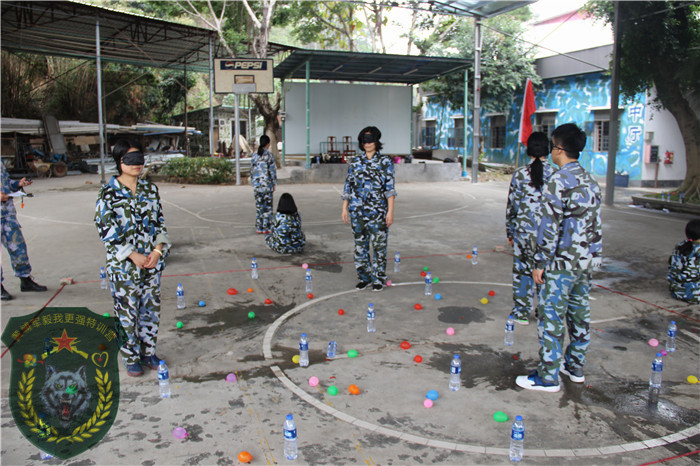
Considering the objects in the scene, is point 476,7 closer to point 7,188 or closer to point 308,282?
point 308,282

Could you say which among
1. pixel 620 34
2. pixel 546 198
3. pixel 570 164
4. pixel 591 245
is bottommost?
pixel 591 245

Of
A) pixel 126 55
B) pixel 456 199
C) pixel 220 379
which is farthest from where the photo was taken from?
pixel 126 55

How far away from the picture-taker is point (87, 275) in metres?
7.64

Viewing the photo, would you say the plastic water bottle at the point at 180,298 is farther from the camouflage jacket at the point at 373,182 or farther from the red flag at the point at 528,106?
the red flag at the point at 528,106

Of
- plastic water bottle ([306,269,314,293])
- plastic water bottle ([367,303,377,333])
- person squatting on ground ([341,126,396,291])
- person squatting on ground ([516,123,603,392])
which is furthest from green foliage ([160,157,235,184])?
person squatting on ground ([516,123,603,392])

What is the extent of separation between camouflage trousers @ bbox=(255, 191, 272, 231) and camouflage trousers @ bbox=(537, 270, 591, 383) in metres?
7.09

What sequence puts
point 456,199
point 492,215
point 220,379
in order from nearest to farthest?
point 220,379, point 492,215, point 456,199

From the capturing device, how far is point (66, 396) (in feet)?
11.8

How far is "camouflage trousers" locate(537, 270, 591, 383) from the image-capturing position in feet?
13.2

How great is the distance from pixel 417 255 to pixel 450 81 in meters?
19.9

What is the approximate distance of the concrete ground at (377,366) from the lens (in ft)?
11.2

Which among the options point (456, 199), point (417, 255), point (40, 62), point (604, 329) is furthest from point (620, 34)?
point (40, 62)

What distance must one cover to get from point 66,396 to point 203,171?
17.8 metres

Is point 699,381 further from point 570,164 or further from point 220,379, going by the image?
point 220,379
